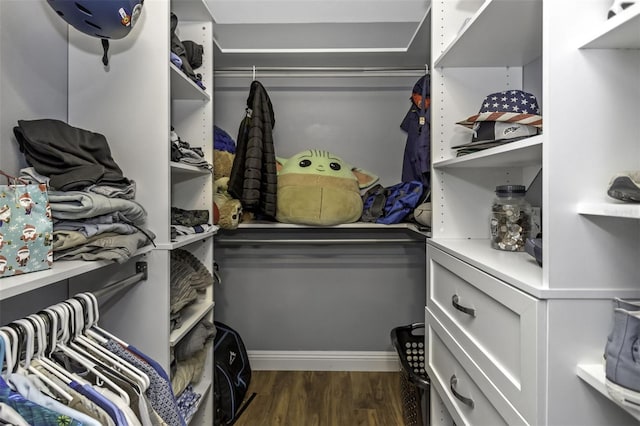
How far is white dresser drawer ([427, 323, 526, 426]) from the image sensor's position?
0.98 m

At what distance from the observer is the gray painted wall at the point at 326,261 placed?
2.45 metres

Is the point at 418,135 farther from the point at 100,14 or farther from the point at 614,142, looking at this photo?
the point at 100,14

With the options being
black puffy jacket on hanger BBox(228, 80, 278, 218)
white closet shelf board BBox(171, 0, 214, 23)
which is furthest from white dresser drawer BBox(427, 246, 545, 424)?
white closet shelf board BBox(171, 0, 214, 23)

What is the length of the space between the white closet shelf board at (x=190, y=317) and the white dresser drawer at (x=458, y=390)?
919mm

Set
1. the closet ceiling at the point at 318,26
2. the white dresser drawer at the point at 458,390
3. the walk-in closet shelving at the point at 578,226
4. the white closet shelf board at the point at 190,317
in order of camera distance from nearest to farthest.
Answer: the walk-in closet shelving at the point at 578,226 < the white dresser drawer at the point at 458,390 < the white closet shelf board at the point at 190,317 < the closet ceiling at the point at 318,26

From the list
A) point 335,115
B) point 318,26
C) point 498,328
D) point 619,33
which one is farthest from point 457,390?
point 318,26

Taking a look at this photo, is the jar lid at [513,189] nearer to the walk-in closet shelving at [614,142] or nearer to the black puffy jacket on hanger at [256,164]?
the walk-in closet shelving at [614,142]

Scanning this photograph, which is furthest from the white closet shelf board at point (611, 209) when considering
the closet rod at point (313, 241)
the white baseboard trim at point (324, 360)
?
the white baseboard trim at point (324, 360)

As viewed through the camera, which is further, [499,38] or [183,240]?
[183,240]

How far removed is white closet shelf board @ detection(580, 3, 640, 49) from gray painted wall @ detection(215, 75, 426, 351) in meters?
1.73

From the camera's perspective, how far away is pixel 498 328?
37.4 inches

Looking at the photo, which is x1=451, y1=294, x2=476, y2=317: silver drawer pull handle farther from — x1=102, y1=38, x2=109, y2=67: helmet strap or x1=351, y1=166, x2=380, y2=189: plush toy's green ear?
x1=102, y1=38, x2=109, y2=67: helmet strap

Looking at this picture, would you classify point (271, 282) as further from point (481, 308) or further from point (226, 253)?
point (481, 308)

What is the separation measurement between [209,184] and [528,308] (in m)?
1.43
